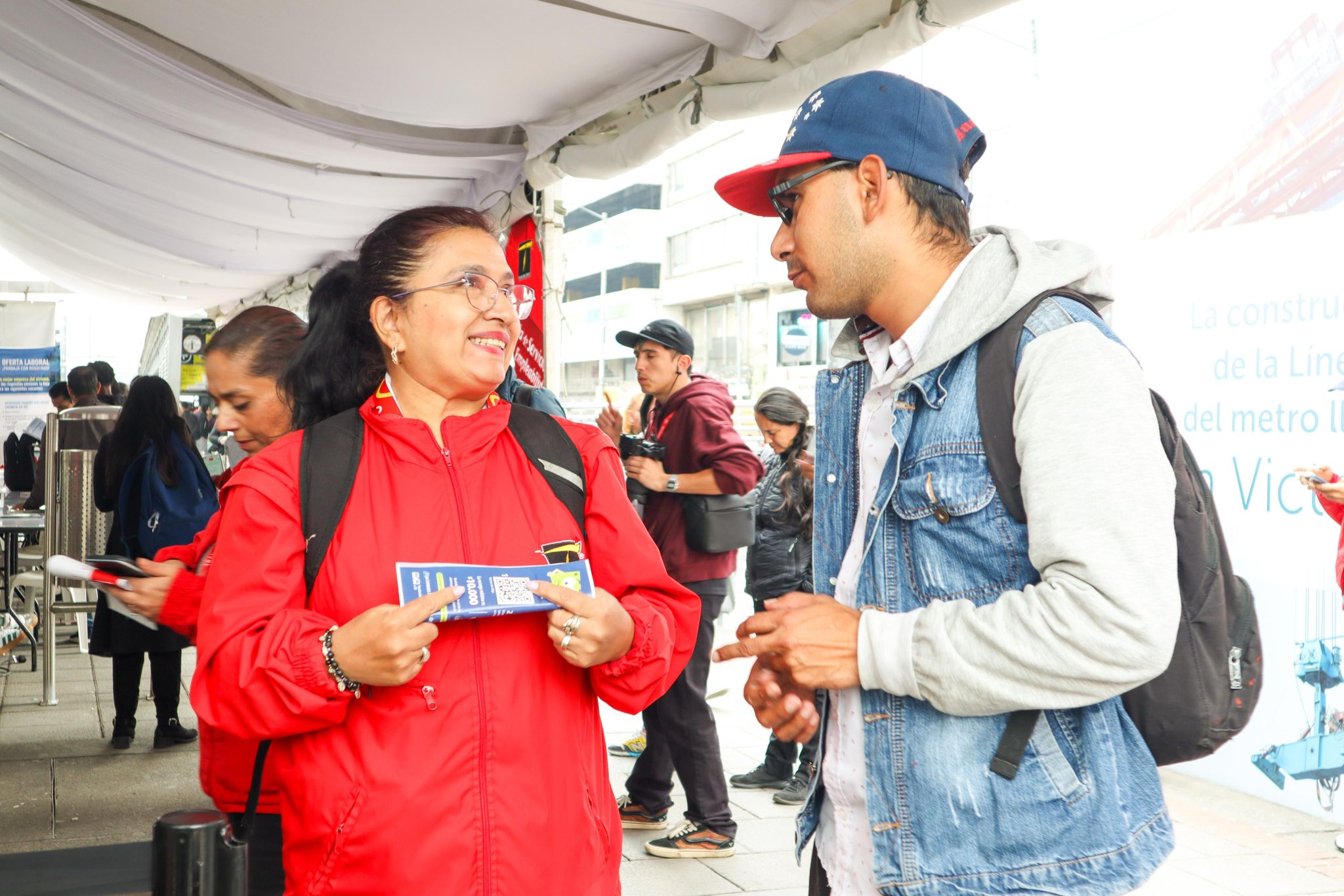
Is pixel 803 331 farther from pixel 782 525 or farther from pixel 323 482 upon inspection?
pixel 323 482

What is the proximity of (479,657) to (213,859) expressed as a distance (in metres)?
0.66

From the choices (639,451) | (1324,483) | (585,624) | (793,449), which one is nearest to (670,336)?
(639,451)

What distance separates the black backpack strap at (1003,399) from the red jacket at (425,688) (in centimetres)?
63

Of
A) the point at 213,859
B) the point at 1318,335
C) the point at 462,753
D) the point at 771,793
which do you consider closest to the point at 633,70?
the point at 1318,335

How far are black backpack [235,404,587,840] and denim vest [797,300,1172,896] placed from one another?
54cm

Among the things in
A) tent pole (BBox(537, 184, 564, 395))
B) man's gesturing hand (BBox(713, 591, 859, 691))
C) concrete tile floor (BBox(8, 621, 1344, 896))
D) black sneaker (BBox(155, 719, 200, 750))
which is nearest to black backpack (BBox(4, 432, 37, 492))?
concrete tile floor (BBox(8, 621, 1344, 896))

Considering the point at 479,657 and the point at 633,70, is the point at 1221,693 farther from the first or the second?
the point at 633,70

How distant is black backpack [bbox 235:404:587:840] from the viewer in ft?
5.08

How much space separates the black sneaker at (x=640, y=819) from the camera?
14.0 feet

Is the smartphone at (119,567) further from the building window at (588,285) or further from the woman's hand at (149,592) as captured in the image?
the building window at (588,285)

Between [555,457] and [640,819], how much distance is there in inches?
118

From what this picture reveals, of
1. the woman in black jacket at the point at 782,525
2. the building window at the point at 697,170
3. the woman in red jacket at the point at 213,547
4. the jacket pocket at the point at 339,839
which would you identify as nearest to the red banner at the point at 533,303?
the woman in black jacket at the point at 782,525

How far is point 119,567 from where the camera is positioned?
2.15m

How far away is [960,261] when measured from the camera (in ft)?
4.82
